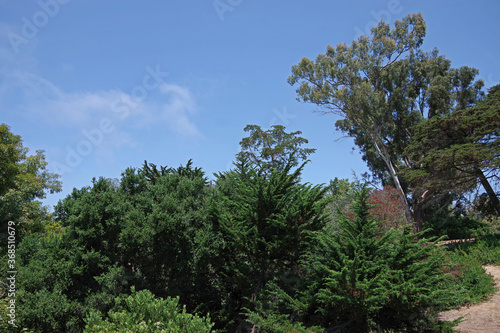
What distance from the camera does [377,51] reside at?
100ft

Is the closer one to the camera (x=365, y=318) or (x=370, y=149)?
(x=365, y=318)

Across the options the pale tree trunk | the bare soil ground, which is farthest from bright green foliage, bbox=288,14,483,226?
the bare soil ground

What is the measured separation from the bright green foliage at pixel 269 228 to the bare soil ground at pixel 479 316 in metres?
5.04

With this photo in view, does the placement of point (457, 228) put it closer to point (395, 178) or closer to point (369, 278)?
point (395, 178)

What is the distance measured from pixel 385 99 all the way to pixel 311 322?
23.8 metres

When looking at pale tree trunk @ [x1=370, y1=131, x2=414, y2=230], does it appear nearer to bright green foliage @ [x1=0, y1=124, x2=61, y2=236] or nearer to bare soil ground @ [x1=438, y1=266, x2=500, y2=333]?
bare soil ground @ [x1=438, y1=266, x2=500, y2=333]

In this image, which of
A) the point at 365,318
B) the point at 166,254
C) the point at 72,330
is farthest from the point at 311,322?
the point at 72,330

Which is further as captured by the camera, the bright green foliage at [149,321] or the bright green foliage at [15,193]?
the bright green foliage at [15,193]

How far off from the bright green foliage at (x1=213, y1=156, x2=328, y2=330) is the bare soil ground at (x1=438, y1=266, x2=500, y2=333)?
5.04m

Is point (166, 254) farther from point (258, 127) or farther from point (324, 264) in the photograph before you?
point (258, 127)

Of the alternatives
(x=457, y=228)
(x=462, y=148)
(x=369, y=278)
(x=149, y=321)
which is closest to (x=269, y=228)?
(x=369, y=278)

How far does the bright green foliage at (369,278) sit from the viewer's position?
31.1 ft

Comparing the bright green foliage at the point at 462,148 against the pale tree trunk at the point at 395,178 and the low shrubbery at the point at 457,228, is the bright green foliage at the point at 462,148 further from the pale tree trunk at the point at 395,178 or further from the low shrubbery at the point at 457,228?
the pale tree trunk at the point at 395,178

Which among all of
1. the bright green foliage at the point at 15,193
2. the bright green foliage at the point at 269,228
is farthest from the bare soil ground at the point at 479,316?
the bright green foliage at the point at 15,193
